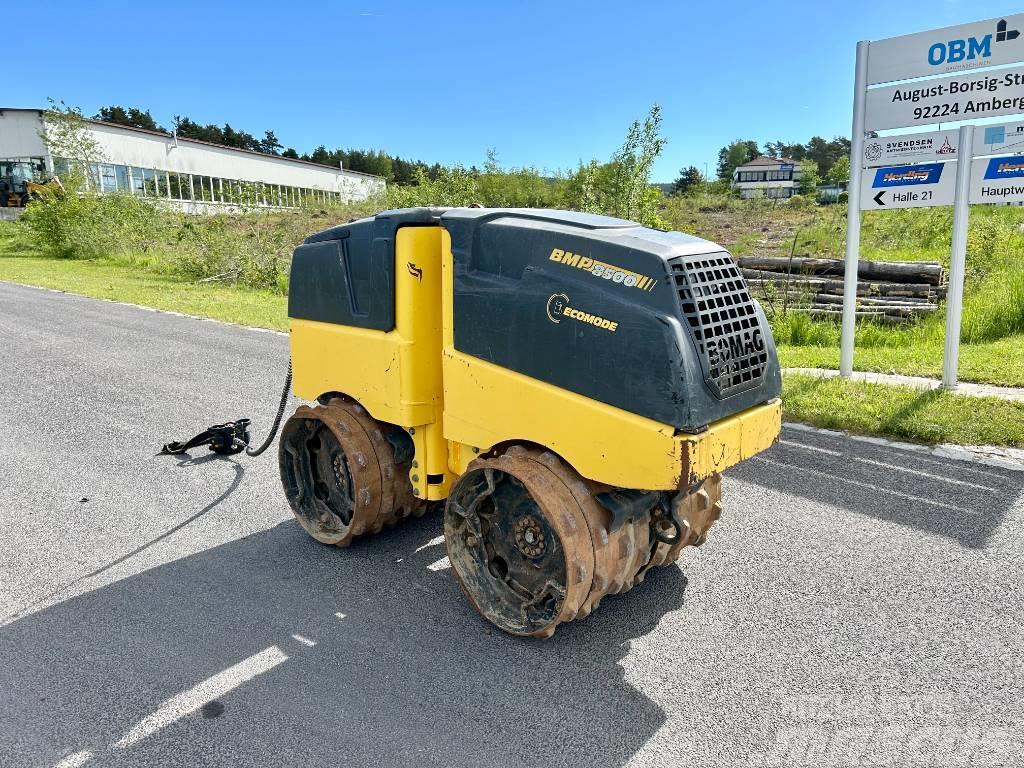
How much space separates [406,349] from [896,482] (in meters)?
3.51

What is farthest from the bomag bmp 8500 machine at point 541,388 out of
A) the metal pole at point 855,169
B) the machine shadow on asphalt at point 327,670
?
the metal pole at point 855,169

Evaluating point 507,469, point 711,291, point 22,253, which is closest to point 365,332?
point 507,469

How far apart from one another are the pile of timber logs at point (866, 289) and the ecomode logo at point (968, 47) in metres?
4.23

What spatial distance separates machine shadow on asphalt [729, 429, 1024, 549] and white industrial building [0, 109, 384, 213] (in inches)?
1063

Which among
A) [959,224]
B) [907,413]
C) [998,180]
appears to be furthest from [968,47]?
[907,413]

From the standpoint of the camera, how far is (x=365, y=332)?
3639mm

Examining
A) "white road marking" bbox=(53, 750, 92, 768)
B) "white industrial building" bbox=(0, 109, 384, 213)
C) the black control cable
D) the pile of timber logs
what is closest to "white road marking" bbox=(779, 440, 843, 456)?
the black control cable

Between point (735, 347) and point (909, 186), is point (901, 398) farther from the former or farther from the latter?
point (735, 347)

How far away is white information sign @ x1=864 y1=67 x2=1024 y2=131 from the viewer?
709cm

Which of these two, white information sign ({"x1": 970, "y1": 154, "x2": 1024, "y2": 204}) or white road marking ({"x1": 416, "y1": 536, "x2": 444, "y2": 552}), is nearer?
white road marking ({"x1": 416, "y1": 536, "x2": 444, "y2": 552})

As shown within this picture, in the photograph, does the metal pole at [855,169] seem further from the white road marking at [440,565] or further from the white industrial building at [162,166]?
the white industrial building at [162,166]

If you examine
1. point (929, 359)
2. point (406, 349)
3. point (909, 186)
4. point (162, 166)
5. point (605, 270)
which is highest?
point (162, 166)

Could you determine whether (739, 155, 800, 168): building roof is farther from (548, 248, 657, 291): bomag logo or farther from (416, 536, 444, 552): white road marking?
(548, 248, 657, 291): bomag logo

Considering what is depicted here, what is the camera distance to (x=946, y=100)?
7469 mm
